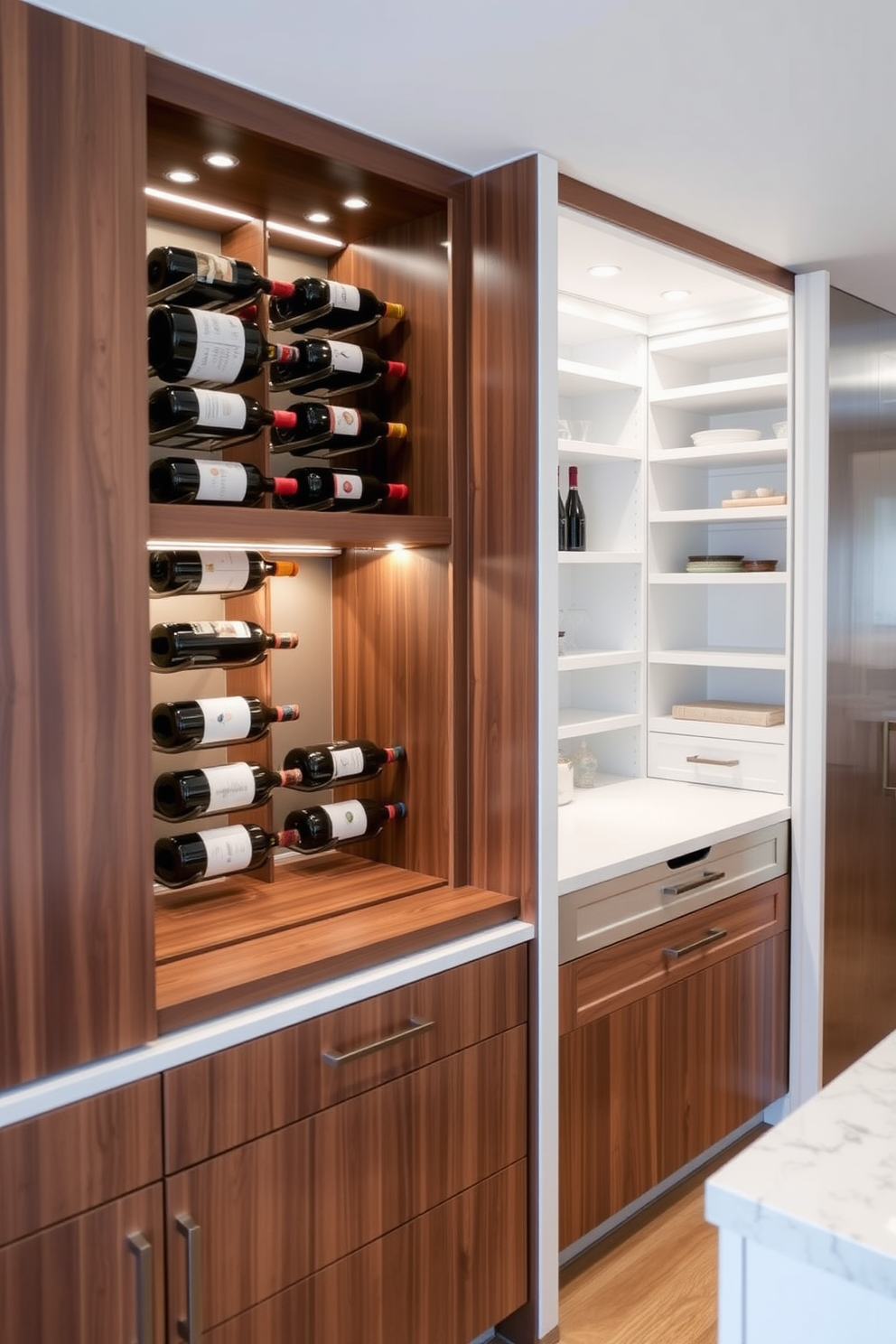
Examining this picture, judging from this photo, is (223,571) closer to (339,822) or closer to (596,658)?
(339,822)

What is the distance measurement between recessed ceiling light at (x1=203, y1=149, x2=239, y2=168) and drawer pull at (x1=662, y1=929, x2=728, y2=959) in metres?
1.91

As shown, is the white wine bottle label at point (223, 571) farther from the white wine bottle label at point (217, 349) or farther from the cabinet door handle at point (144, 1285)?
the cabinet door handle at point (144, 1285)

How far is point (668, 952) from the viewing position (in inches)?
103

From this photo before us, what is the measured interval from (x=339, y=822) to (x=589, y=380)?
1.54 meters

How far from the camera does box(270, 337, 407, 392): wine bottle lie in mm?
2184

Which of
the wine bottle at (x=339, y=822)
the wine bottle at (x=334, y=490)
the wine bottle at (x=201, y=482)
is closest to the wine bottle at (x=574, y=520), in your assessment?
the wine bottle at (x=334, y=490)

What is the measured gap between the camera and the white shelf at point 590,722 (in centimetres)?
295

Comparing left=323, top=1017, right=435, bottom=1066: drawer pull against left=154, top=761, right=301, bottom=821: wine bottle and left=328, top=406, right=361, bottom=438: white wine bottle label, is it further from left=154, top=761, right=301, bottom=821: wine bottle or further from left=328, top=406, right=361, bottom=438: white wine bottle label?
left=328, top=406, right=361, bottom=438: white wine bottle label

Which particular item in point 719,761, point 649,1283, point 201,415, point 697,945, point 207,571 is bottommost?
point 649,1283

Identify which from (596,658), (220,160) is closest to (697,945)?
(596,658)

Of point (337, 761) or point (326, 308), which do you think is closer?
point (326, 308)

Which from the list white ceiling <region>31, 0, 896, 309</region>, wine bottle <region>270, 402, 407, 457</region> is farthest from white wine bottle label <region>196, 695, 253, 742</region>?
white ceiling <region>31, 0, 896, 309</region>

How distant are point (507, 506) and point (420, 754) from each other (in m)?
0.56

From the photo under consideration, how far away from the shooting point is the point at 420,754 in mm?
2393
